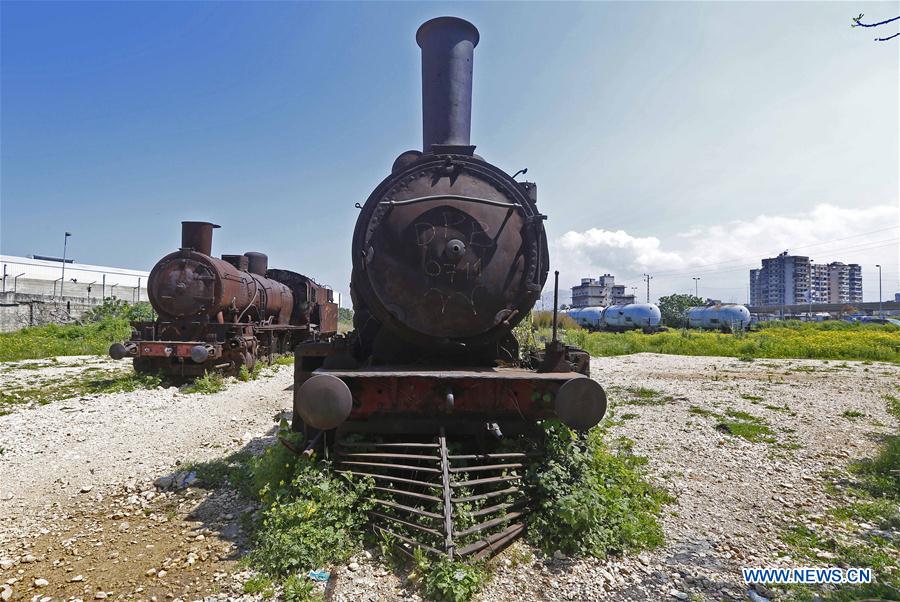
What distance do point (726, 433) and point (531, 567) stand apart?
523 centimetres

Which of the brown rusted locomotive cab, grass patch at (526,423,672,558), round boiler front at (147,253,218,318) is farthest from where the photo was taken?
round boiler front at (147,253,218,318)

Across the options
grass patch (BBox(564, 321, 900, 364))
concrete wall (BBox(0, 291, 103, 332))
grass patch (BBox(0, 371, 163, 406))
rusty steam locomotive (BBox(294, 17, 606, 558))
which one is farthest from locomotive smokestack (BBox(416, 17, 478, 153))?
concrete wall (BBox(0, 291, 103, 332))

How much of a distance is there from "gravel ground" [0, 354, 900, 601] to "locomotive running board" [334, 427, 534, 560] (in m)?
0.24

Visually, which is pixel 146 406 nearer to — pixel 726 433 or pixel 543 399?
pixel 543 399

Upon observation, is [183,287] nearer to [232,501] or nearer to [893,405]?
[232,501]

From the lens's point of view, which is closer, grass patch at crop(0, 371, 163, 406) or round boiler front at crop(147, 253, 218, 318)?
grass patch at crop(0, 371, 163, 406)

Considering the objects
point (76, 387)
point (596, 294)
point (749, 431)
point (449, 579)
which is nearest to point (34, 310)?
point (76, 387)

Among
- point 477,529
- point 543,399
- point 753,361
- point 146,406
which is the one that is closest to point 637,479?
point 543,399

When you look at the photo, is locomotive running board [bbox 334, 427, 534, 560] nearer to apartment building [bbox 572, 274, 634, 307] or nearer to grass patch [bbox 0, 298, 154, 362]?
grass patch [bbox 0, 298, 154, 362]

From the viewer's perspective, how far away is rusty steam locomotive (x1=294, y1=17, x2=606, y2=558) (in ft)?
11.9

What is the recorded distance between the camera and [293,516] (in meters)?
3.48

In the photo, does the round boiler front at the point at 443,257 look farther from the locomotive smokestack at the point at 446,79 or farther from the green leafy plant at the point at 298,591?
the green leafy plant at the point at 298,591

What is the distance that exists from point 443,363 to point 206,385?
7.31 meters

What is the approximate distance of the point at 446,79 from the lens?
17.5 feet
